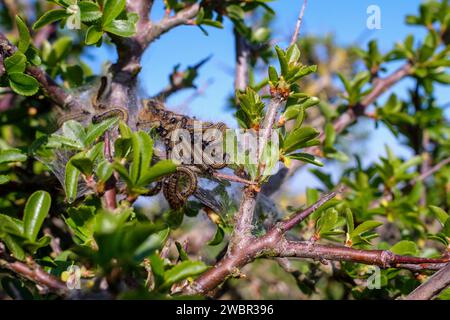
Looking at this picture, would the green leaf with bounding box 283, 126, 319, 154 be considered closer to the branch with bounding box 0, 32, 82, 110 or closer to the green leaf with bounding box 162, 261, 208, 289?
the green leaf with bounding box 162, 261, 208, 289

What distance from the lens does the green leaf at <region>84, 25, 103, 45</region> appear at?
124 centimetres

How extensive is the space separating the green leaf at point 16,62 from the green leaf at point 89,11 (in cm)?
19

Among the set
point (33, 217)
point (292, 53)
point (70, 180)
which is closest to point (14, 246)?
point (33, 217)

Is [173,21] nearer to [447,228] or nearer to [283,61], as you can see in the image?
[283,61]

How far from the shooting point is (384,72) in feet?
7.61

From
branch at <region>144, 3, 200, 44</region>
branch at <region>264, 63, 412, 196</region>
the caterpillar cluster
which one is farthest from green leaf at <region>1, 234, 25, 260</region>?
branch at <region>264, 63, 412, 196</region>

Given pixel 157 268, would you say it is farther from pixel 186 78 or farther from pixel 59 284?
pixel 186 78

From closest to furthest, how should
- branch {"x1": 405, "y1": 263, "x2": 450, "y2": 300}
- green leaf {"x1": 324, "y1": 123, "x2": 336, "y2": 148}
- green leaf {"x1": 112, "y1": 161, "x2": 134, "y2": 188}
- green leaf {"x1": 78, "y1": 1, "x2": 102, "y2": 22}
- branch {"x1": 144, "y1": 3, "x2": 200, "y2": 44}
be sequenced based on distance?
green leaf {"x1": 112, "y1": 161, "x2": 134, "y2": 188}
branch {"x1": 405, "y1": 263, "x2": 450, "y2": 300}
green leaf {"x1": 78, "y1": 1, "x2": 102, "y2": 22}
branch {"x1": 144, "y1": 3, "x2": 200, "y2": 44}
green leaf {"x1": 324, "y1": 123, "x2": 336, "y2": 148}

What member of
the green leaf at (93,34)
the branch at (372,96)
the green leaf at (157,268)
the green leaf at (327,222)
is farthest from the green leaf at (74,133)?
the branch at (372,96)

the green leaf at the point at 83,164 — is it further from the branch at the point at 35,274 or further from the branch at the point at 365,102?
the branch at the point at 365,102

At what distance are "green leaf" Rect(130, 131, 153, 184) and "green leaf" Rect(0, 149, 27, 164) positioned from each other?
584mm

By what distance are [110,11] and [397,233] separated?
1907mm
